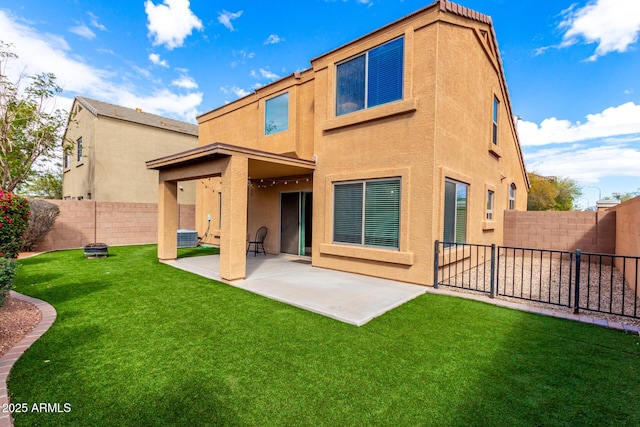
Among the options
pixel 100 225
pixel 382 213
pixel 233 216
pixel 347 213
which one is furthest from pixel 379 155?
pixel 100 225

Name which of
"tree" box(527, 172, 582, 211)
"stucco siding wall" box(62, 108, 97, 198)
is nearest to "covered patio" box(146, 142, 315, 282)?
"stucco siding wall" box(62, 108, 97, 198)

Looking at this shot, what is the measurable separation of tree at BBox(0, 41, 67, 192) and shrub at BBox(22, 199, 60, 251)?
661 centimetres

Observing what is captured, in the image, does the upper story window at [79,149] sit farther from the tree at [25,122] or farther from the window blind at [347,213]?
the window blind at [347,213]

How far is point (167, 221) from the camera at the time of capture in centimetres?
964

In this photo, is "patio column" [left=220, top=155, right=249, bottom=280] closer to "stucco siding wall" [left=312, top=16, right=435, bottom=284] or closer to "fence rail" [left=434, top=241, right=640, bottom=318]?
"stucco siding wall" [left=312, top=16, right=435, bottom=284]

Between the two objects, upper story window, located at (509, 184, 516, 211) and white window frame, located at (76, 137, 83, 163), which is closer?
upper story window, located at (509, 184, 516, 211)

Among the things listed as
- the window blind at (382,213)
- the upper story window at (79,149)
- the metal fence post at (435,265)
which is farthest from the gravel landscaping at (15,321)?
the upper story window at (79,149)

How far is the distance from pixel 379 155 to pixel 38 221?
1214 cm

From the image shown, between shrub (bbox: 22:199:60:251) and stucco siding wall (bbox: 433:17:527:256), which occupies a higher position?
stucco siding wall (bbox: 433:17:527:256)

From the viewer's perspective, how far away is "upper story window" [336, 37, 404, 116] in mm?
7223

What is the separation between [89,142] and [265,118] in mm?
12926

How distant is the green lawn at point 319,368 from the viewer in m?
2.53

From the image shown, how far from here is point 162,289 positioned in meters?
6.34

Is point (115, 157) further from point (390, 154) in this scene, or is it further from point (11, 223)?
point (390, 154)
